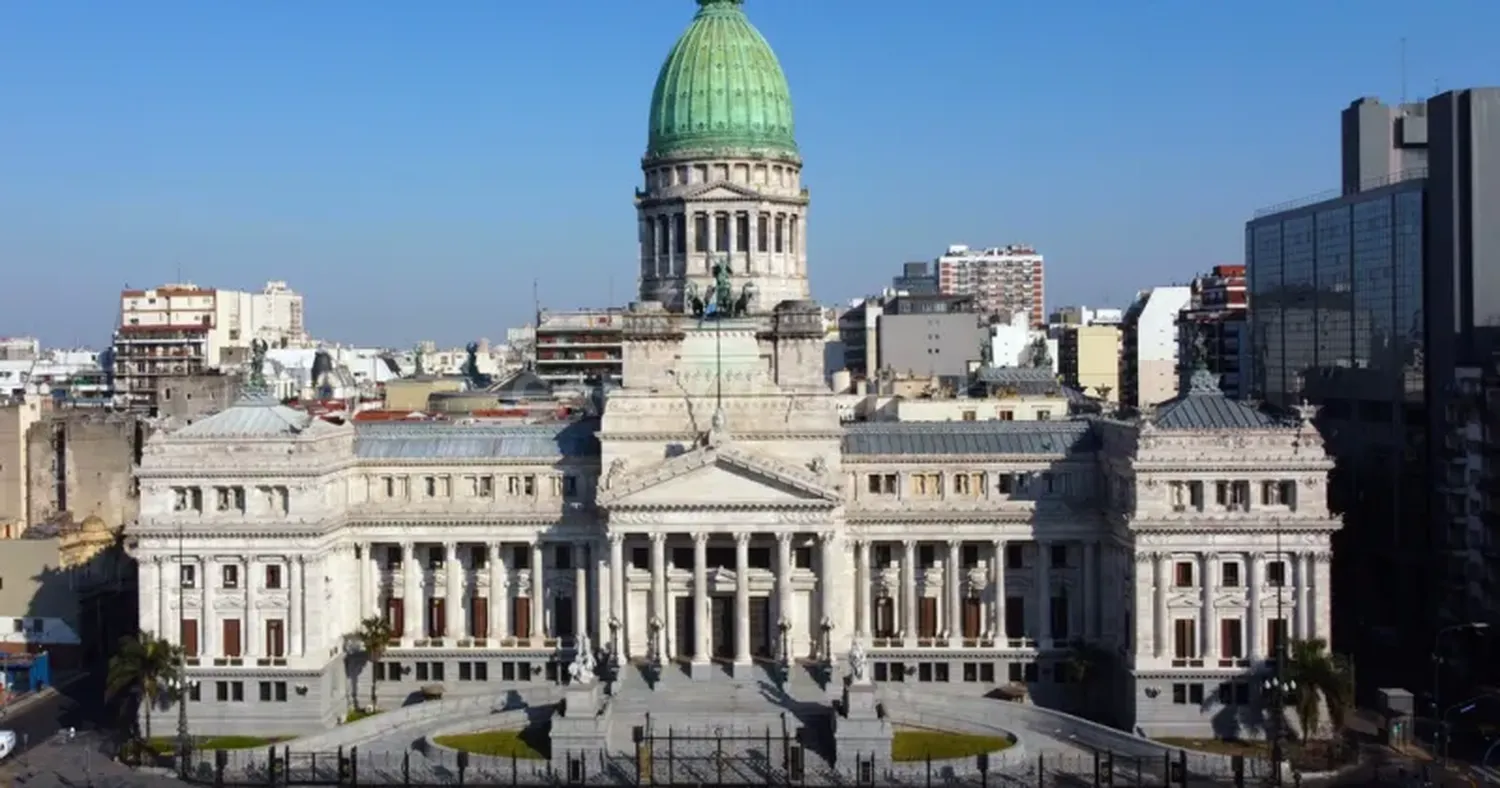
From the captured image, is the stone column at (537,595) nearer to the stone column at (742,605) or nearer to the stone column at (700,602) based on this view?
the stone column at (700,602)

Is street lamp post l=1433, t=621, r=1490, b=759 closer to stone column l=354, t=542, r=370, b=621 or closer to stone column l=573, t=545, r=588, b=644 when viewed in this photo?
stone column l=573, t=545, r=588, b=644

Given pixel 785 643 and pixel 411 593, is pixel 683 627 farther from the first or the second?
pixel 411 593

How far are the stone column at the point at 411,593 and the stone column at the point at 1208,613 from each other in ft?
154

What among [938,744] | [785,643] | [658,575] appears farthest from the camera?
[658,575]

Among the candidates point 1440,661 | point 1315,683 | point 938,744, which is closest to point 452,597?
point 938,744

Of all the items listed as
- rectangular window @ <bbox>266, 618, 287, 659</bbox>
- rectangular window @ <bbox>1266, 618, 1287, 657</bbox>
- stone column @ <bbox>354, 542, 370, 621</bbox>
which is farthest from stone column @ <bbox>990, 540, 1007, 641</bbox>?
rectangular window @ <bbox>266, 618, 287, 659</bbox>

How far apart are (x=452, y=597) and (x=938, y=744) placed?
3311 centimetres

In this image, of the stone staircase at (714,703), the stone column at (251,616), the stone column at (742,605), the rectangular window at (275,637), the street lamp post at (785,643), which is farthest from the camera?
the stone column at (742,605)

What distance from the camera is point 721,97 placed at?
117500mm

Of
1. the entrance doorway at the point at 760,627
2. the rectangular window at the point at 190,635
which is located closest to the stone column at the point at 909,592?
the entrance doorway at the point at 760,627

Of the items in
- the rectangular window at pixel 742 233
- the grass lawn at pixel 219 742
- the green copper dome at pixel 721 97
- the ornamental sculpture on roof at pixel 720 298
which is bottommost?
the grass lawn at pixel 219 742

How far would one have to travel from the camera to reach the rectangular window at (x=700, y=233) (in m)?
117

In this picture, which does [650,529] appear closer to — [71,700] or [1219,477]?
[1219,477]

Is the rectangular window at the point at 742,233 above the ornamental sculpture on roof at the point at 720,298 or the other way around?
above
